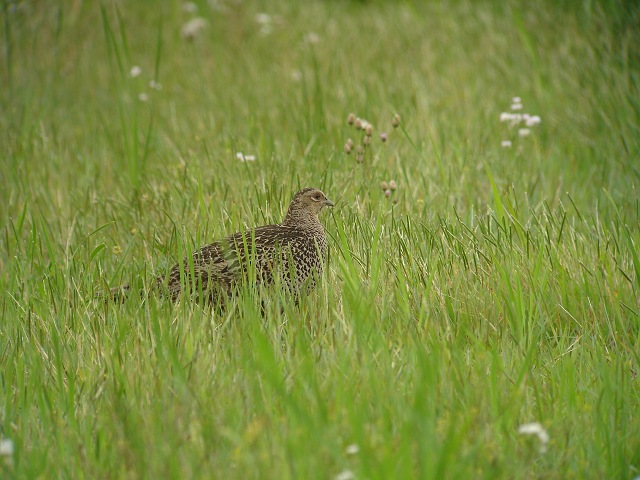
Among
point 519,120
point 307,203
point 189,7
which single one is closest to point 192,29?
point 189,7

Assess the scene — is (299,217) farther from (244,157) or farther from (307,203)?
(244,157)

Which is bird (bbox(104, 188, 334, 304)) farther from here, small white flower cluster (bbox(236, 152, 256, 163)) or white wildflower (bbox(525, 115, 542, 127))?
white wildflower (bbox(525, 115, 542, 127))

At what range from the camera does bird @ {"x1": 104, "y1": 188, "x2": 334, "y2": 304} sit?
172 inches

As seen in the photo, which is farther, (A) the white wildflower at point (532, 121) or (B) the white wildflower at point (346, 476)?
(A) the white wildflower at point (532, 121)

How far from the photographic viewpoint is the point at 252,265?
14.2 ft

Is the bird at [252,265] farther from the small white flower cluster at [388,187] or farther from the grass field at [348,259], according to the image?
the small white flower cluster at [388,187]

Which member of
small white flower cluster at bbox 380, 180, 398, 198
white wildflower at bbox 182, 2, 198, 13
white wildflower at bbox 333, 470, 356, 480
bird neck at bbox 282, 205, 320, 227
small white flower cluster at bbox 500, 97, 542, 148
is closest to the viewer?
white wildflower at bbox 333, 470, 356, 480

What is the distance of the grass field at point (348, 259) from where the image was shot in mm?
3141

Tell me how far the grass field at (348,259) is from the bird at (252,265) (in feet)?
0.41

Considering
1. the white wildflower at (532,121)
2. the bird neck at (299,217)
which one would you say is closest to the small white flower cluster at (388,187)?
the bird neck at (299,217)

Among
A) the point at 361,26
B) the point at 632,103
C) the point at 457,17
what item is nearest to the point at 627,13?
the point at 632,103

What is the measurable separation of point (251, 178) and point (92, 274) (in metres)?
1.42

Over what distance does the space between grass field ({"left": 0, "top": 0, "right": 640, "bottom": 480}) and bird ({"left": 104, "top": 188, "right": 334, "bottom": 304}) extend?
0.41ft

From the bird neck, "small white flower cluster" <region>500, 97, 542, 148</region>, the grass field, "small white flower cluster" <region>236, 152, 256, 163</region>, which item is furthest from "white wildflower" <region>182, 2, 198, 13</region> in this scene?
the bird neck
